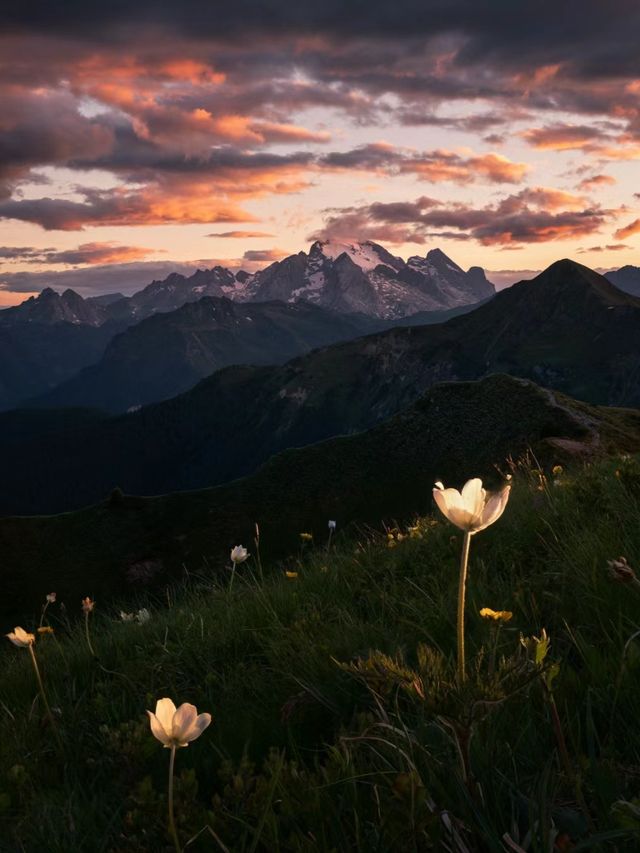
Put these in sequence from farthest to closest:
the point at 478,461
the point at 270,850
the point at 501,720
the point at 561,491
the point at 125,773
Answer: the point at 478,461 < the point at 561,491 < the point at 125,773 < the point at 501,720 < the point at 270,850

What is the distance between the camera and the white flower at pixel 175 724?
2.21m

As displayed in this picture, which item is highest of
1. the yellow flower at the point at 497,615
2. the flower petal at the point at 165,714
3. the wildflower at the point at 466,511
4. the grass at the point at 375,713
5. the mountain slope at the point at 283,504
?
the wildflower at the point at 466,511

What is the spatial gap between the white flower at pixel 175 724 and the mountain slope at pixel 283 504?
169 feet

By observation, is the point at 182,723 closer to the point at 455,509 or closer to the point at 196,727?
the point at 196,727

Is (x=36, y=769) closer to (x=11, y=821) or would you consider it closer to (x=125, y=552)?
(x=11, y=821)

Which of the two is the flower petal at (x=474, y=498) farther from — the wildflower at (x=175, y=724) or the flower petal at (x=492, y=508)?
the wildflower at (x=175, y=724)

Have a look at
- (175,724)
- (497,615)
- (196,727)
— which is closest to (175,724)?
(175,724)

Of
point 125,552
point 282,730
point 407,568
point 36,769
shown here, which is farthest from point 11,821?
point 125,552

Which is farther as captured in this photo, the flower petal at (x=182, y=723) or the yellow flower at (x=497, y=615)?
the yellow flower at (x=497, y=615)

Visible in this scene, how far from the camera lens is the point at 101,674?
18.0 ft

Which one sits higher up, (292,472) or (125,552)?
(292,472)

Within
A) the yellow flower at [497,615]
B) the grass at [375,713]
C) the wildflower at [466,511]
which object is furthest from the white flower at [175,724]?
the yellow flower at [497,615]

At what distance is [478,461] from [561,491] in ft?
164

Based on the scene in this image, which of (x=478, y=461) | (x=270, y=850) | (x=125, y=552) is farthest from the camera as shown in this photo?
(x=125, y=552)
